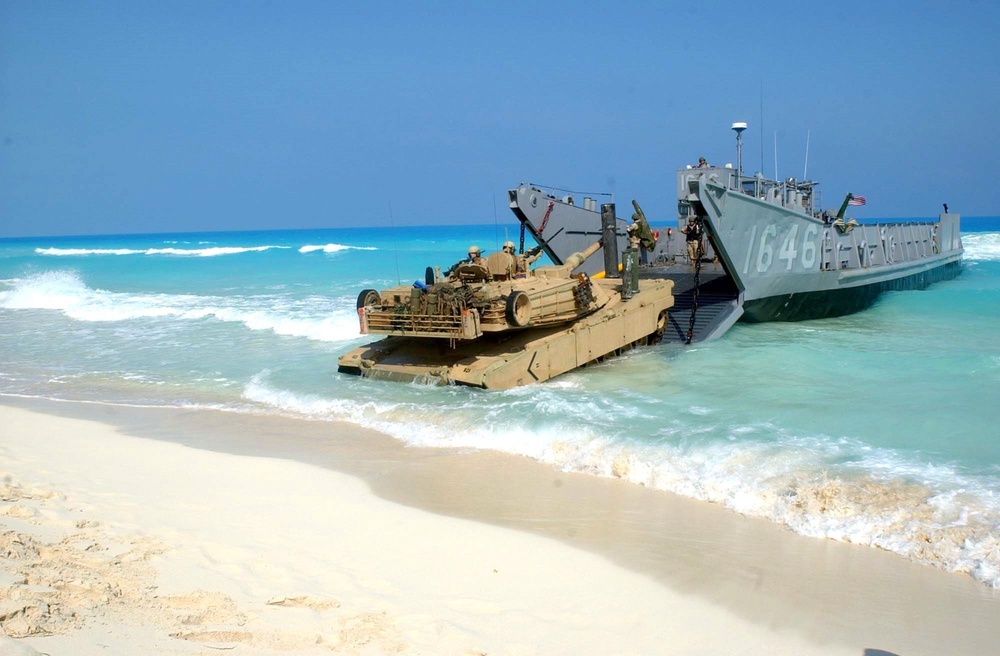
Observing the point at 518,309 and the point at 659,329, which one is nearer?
the point at 518,309

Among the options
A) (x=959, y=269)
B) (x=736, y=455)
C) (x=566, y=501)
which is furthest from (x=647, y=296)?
(x=959, y=269)

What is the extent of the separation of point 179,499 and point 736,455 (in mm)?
4990

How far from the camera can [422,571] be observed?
19.1ft

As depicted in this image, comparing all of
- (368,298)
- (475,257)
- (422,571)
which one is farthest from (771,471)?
(368,298)

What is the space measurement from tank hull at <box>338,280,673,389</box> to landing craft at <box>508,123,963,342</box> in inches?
87.8

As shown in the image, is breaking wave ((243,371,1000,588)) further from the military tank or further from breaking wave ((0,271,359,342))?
breaking wave ((0,271,359,342))

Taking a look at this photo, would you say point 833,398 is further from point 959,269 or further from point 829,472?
point 959,269

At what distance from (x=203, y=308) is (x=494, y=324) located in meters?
15.4

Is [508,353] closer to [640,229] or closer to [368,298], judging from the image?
[368,298]

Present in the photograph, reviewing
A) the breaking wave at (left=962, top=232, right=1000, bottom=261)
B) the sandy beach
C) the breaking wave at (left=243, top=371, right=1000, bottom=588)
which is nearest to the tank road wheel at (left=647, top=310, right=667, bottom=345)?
the breaking wave at (left=243, top=371, right=1000, bottom=588)

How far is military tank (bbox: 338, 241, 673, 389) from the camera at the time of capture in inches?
452

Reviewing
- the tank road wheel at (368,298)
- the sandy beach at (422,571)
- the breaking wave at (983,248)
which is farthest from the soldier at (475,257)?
the breaking wave at (983,248)

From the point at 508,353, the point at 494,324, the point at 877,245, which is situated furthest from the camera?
the point at 877,245

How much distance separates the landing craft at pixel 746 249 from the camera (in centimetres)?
1577
